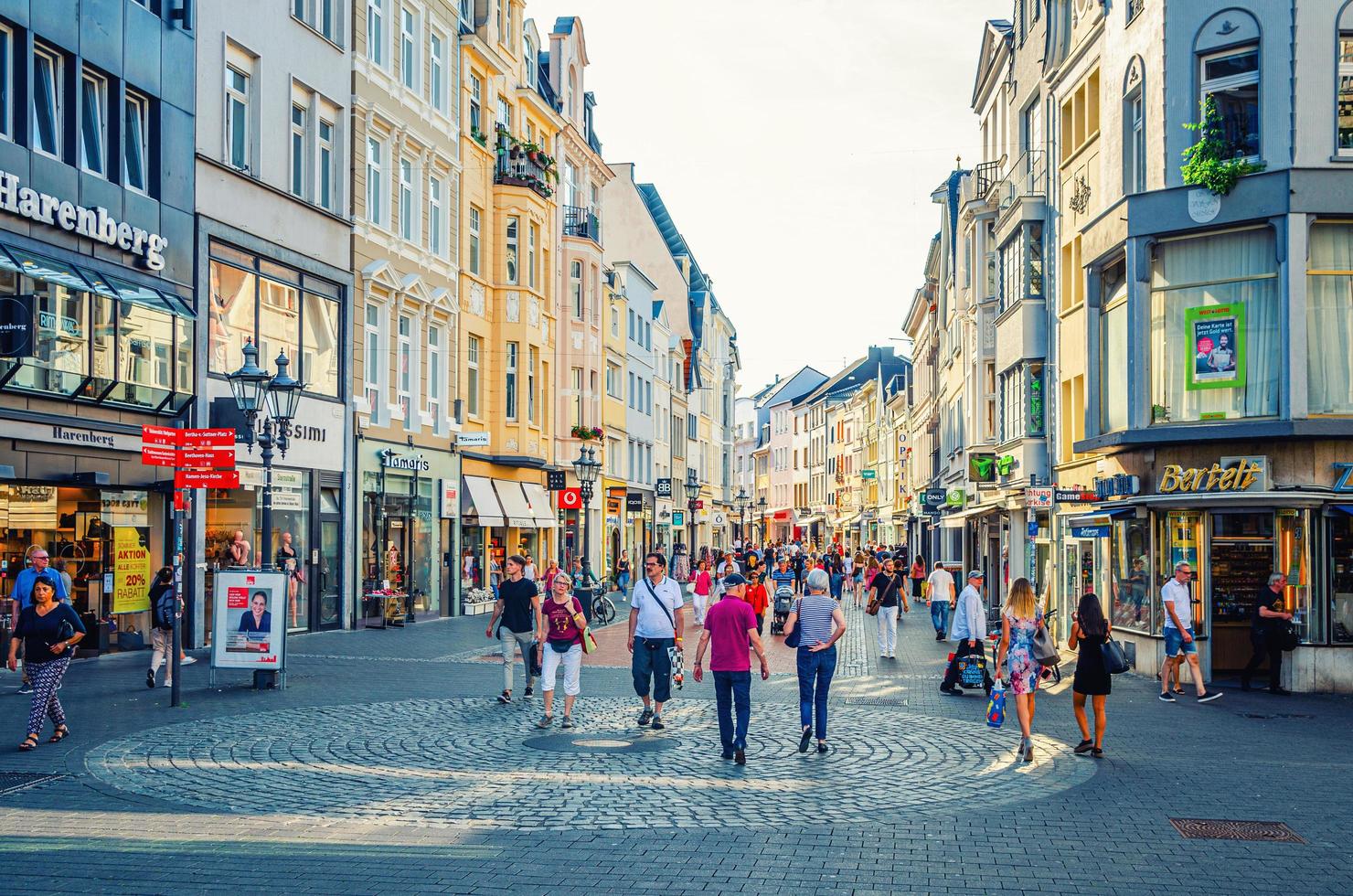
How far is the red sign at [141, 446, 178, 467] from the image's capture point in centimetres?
1600

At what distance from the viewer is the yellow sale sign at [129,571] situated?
2162 cm

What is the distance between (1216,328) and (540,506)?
25.6 meters

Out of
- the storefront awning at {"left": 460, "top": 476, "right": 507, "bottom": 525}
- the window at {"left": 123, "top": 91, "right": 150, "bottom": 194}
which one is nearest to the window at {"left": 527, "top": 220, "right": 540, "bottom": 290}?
the storefront awning at {"left": 460, "top": 476, "right": 507, "bottom": 525}

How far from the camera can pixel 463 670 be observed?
2108 centimetres

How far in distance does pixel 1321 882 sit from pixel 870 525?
85705mm

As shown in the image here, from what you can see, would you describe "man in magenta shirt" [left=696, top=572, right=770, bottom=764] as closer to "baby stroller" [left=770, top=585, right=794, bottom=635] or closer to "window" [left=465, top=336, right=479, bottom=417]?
"baby stroller" [left=770, top=585, right=794, bottom=635]

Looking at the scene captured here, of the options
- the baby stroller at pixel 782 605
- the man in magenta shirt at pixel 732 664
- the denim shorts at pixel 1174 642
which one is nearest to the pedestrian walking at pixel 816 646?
the man in magenta shirt at pixel 732 664

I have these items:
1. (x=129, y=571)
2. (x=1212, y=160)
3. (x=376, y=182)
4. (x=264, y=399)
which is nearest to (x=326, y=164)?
(x=376, y=182)

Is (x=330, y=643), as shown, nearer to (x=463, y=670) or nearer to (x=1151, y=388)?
(x=463, y=670)

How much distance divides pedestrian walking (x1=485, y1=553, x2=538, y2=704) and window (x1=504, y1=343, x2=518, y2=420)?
75.4 feet

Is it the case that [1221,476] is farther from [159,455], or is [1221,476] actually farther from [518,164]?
[518,164]

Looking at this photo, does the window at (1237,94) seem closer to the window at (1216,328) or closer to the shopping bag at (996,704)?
the window at (1216,328)

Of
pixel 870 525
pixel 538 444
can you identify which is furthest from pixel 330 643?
pixel 870 525

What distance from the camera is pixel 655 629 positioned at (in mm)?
14391
